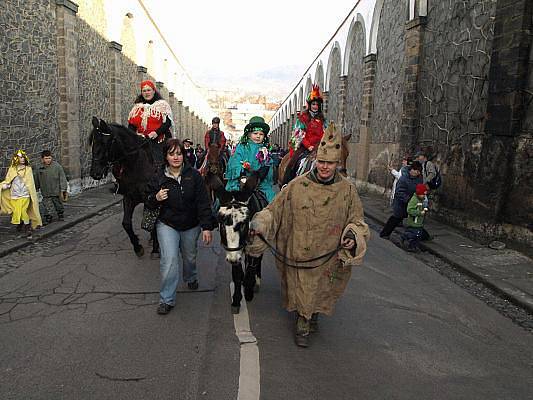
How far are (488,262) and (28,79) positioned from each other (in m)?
11.8

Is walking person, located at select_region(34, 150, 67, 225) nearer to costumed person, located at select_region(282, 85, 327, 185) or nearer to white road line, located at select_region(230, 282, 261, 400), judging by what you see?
costumed person, located at select_region(282, 85, 327, 185)

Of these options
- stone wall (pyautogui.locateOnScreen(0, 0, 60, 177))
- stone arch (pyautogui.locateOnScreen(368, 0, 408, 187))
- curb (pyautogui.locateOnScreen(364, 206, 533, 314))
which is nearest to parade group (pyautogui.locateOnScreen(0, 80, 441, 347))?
curb (pyautogui.locateOnScreen(364, 206, 533, 314))

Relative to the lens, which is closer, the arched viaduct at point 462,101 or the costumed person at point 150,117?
the costumed person at point 150,117

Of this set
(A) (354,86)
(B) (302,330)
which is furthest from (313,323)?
(A) (354,86)

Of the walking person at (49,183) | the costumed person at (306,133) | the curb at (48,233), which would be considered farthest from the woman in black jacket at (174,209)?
the walking person at (49,183)

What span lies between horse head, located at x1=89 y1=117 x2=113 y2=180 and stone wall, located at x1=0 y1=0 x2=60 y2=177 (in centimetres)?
562

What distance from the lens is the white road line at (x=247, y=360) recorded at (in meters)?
3.11

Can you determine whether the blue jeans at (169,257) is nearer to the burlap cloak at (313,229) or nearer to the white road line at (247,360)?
the white road line at (247,360)

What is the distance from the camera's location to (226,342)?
153 inches

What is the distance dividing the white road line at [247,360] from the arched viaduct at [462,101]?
19.3 ft

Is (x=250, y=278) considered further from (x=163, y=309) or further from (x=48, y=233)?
(x=48, y=233)

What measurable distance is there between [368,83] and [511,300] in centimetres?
1358

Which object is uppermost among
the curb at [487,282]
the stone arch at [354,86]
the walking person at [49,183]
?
the stone arch at [354,86]

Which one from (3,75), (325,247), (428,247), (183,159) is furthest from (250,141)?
(3,75)
